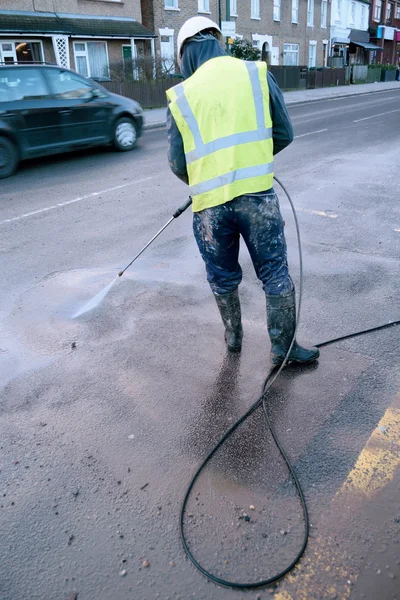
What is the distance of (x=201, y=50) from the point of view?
3.11m

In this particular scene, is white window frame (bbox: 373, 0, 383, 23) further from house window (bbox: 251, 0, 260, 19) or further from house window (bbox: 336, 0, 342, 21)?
house window (bbox: 251, 0, 260, 19)

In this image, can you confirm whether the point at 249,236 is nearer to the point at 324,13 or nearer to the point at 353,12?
the point at 324,13

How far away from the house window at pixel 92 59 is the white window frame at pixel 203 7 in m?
7.00

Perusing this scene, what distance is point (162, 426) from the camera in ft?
9.68

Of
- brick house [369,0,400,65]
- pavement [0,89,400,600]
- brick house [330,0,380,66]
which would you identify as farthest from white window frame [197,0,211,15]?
brick house [369,0,400,65]

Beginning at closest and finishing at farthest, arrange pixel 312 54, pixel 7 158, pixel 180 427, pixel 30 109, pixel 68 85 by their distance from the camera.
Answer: pixel 180 427 → pixel 7 158 → pixel 30 109 → pixel 68 85 → pixel 312 54

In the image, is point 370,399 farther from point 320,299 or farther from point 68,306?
point 68,306

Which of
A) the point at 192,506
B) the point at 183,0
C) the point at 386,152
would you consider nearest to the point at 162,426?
the point at 192,506

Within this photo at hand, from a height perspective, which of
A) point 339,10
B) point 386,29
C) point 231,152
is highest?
point 339,10

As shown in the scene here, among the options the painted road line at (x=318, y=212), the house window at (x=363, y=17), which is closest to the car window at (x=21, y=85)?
the painted road line at (x=318, y=212)

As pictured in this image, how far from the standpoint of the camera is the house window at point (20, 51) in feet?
72.1

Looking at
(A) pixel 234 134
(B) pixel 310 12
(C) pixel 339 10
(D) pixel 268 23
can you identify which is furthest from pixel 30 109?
(C) pixel 339 10

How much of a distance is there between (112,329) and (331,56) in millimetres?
46577

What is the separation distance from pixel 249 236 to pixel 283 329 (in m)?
0.65
